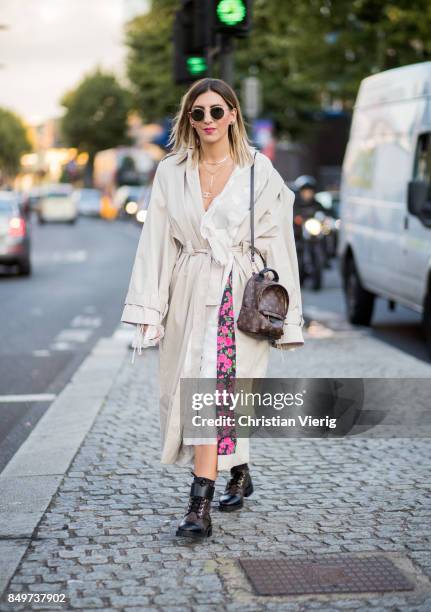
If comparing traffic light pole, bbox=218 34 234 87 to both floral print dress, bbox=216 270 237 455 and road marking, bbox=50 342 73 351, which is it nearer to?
road marking, bbox=50 342 73 351

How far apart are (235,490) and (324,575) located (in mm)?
1051

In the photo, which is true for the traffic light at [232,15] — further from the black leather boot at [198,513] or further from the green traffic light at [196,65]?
the black leather boot at [198,513]

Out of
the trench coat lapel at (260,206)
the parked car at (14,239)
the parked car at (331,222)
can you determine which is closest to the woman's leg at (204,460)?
the trench coat lapel at (260,206)

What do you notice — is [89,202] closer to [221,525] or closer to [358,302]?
[358,302]

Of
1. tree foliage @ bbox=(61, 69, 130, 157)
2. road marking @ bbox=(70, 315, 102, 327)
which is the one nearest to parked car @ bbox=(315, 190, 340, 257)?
road marking @ bbox=(70, 315, 102, 327)

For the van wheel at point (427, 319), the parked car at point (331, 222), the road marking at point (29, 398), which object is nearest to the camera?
the road marking at point (29, 398)

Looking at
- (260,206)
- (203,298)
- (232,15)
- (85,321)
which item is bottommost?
(85,321)

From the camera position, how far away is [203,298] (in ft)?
16.2

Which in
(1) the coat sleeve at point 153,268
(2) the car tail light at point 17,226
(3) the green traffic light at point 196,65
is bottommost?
(2) the car tail light at point 17,226

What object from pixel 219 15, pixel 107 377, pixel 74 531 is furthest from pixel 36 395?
pixel 74 531

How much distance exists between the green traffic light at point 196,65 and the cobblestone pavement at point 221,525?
4.83m

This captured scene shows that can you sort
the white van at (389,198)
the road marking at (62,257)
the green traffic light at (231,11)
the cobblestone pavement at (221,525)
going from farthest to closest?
the road marking at (62,257)
the white van at (389,198)
the green traffic light at (231,11)
the cobblestone pavement at (221,525)

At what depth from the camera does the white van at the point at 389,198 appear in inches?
420

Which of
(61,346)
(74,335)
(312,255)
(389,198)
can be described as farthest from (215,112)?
(312,255)
